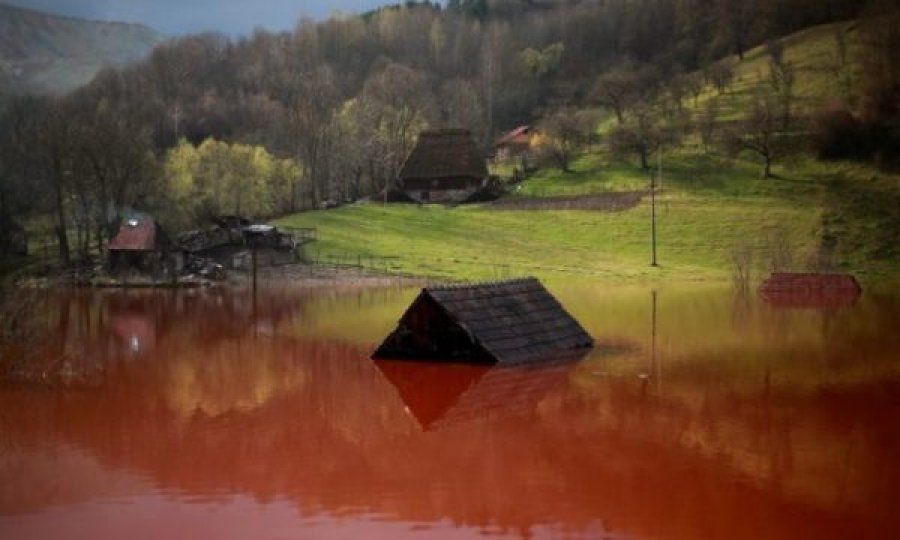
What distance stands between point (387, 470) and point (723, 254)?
166 feet

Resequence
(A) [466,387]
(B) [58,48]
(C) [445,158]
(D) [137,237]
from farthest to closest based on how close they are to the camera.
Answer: (B) [58,48], (C) [445,158], (D) [137,237], (A) [466,387]

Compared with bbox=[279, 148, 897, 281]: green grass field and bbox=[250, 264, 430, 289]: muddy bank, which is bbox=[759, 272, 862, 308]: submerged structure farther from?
bbox=[250, 264, 430, 289]: muddy bank

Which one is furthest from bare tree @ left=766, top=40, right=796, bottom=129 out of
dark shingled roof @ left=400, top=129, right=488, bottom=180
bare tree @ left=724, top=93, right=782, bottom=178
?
dark shingled roof @ left=400, top=129, right=488, bottom=180

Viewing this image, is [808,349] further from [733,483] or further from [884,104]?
[884,104]

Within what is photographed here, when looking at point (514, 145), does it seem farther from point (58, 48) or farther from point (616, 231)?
point (58, 48)

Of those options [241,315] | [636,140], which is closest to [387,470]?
[241,315]

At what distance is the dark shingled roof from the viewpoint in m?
90.8

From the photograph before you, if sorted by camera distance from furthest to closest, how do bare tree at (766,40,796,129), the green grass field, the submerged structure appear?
bare tree at (766,40,796,129), the green grass field, the submerged structure

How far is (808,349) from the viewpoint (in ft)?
95.1

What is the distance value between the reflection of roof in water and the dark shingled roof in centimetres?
6471

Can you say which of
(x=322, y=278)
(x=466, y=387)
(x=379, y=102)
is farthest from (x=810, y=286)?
(x=379, y=102)

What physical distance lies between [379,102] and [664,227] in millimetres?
40255

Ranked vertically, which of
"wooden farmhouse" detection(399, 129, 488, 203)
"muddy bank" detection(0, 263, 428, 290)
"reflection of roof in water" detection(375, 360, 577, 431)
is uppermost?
"wooden farmhouse" detection(399, 129, 488, 203)

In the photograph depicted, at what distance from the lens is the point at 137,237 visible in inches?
2340
